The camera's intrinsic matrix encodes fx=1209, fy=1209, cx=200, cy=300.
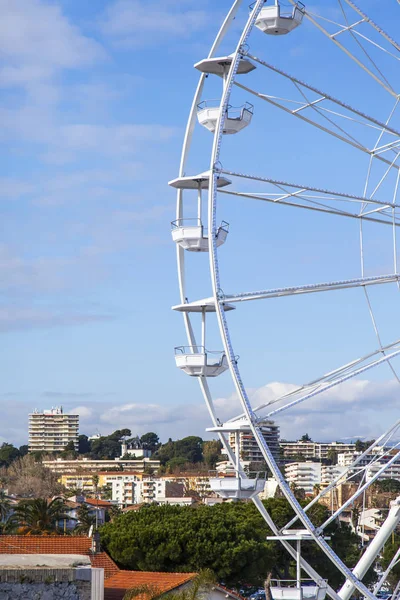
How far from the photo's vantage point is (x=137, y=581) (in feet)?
154

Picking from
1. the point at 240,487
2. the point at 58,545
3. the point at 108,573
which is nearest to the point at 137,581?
the point at 108,573

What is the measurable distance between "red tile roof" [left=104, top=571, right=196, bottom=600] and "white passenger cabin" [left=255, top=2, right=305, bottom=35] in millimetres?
19499

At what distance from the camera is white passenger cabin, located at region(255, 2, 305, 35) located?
37406 millimetres

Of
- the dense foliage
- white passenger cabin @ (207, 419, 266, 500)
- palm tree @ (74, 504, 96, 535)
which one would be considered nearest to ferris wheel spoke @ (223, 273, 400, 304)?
white passenger cabin @ (207, 419, 266, 500)

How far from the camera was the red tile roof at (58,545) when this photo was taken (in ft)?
142

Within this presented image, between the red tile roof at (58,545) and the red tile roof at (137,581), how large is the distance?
69cm

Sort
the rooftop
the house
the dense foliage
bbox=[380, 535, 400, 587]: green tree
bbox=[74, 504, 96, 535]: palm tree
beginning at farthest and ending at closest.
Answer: bbox=[380, 535, 400, 587]: green tree → bbox=[74, 504, 96, 535]: palm tree → the dense foliage → the house → the rooftop

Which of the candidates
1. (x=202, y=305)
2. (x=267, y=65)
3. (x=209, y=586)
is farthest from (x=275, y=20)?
(x=209, y=586)

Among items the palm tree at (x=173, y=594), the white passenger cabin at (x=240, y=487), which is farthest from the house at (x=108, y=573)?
the white passenger cabin at (x=240, y=487)

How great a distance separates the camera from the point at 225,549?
58875 millimetres

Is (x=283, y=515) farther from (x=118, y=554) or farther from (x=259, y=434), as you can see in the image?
(x=259, y=434)

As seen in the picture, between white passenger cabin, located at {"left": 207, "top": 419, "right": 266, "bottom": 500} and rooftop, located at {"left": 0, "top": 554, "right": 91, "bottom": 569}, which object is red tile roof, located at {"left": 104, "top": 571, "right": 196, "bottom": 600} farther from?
rooftop, located at {"left": 0, "top": 554, "right": 91, "bottom": 569}

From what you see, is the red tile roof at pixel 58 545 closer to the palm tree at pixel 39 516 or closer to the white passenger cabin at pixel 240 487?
the white passenger cabin at pixel 240 487

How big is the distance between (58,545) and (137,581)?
3526 millimetres
